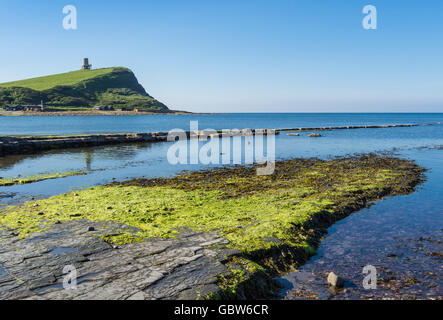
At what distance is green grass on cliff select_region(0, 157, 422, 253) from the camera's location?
10266mm

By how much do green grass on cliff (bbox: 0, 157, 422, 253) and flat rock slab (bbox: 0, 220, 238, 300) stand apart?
60cm

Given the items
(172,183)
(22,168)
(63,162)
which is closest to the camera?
(172,183)

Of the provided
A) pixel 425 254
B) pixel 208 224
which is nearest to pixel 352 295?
pixel 425 254

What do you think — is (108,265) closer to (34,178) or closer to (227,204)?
(227,204)

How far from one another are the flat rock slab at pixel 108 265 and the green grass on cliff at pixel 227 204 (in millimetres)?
597

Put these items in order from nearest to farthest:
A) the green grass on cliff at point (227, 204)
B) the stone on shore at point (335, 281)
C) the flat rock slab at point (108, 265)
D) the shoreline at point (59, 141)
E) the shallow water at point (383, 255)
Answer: the flat rock slab at point (108, 265) < the shallow water at point (383, 255) < the stone on shore at point (335, 281) < the green grass on cliff at point (227, 204) < the shoreline at point (59, 141)

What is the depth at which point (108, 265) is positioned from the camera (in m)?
7.54

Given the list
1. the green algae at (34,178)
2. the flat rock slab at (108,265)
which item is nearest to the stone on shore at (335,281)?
the flat rock slab at (108,265)

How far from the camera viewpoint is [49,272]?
23.7ft

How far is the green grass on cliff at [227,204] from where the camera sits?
33.7ft

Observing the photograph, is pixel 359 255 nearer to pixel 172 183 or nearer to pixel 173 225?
pixel 173 225

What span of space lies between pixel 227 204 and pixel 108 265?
7.00 metres

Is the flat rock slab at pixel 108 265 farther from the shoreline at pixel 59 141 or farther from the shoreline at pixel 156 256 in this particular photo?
the shoreline at pixel 59 141

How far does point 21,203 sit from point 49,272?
837 cm
